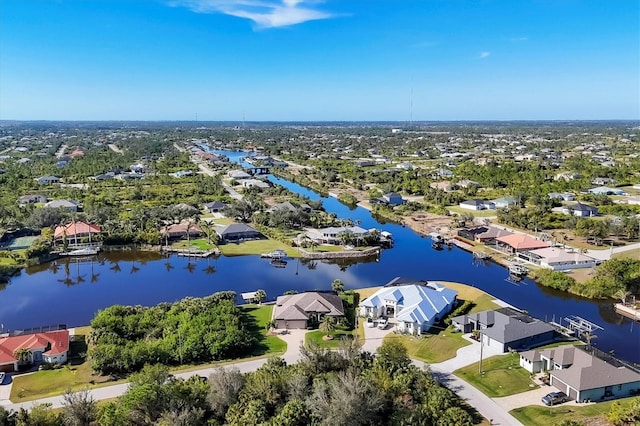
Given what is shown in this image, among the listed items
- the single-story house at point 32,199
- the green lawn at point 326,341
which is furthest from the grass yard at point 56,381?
the single-story house at point 32,199

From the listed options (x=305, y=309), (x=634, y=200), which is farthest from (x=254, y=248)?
(x=634, y=200)

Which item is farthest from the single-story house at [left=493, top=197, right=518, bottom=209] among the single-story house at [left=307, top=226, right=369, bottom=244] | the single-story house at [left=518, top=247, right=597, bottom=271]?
the single-story house at [left=307, top=226, right=369, bottom=244]

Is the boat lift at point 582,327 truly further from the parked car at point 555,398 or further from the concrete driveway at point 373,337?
the concrete driveway at point 373,337

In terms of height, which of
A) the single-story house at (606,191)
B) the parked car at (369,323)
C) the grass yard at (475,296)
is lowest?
the parked car at (369,323)

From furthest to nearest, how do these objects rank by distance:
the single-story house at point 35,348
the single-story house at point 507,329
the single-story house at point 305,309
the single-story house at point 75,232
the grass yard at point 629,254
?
the single-story house at point 75,232
the grass yard at point 629,254
the single-story house at point 305,309
the single-story house at point 507,329
the single-story house at point 35,348

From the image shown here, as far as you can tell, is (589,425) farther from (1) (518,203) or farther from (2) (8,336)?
(1) (518,203)

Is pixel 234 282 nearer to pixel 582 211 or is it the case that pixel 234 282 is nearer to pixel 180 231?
pixel 180 231

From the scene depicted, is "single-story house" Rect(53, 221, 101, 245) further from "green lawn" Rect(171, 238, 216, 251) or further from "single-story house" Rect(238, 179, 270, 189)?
"single-story house" Rect(238, 179, 270, 189)
